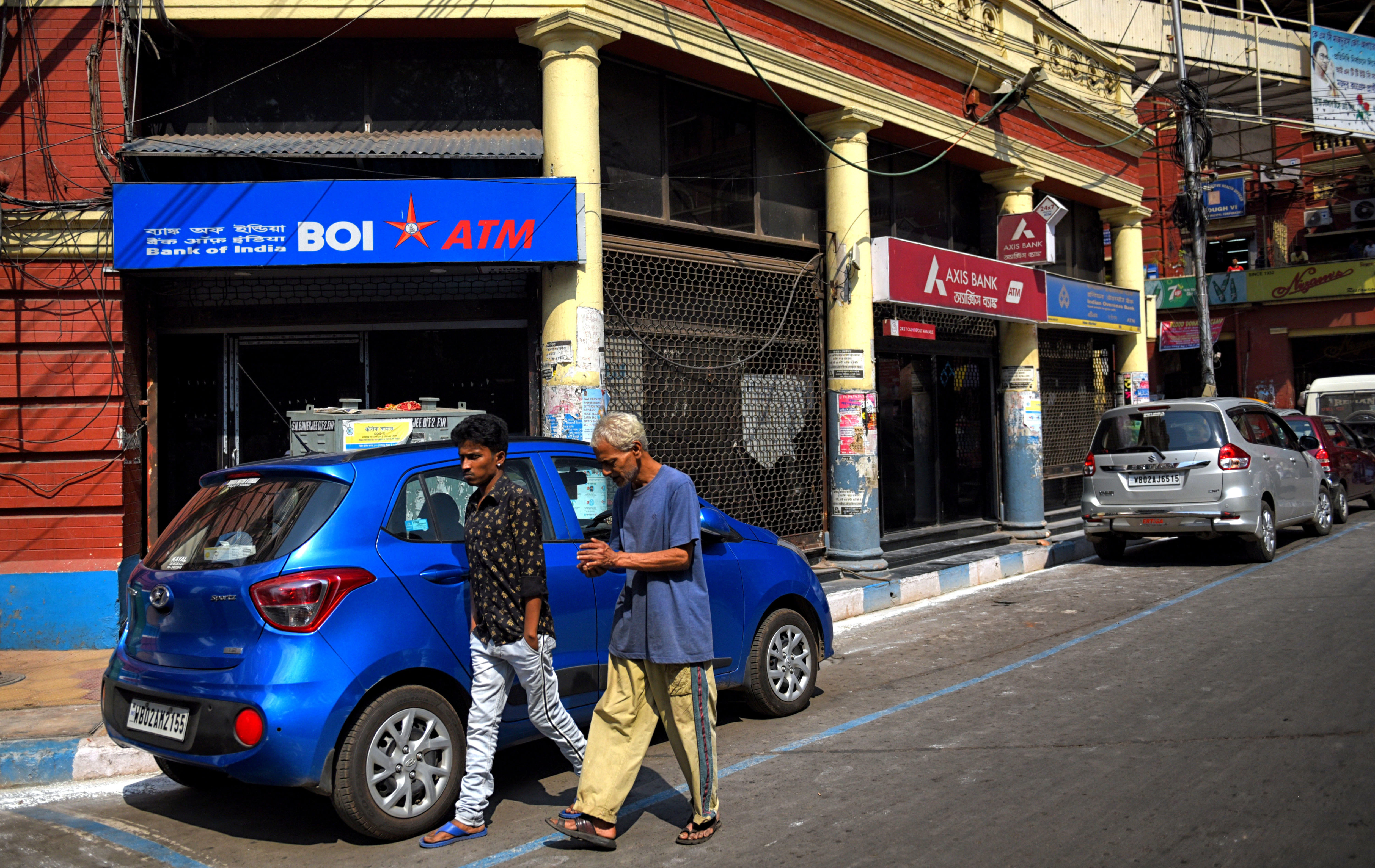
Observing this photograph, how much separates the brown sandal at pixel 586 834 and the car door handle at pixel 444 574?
1131 mm

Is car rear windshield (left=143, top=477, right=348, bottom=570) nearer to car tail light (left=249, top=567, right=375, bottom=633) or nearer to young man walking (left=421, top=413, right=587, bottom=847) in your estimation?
car tail light (left=249, top=567, right=375, bottom=633)

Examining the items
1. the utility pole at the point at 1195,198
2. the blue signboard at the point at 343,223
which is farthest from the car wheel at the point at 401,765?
the utility pole at the point at 1195,198

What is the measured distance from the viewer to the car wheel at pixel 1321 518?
42.9 feet

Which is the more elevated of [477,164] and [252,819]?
[477,164]

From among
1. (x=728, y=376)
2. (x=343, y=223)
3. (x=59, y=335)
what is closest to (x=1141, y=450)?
(x=728, y=376)

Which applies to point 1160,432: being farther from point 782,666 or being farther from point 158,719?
point 158,719

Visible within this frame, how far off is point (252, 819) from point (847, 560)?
7804mm

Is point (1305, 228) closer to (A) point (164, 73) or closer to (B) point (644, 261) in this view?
(B) point (644, 261)

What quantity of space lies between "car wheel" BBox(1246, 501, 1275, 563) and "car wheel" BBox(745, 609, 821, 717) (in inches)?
286

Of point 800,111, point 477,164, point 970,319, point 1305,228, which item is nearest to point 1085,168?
point 970,319

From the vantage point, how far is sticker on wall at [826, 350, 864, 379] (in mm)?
11516

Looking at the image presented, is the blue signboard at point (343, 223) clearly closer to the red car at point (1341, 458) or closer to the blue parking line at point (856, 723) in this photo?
the blue parking line at point (856, 723)

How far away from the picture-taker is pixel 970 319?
47.5 feet

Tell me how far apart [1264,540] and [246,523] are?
10745 millimetres
